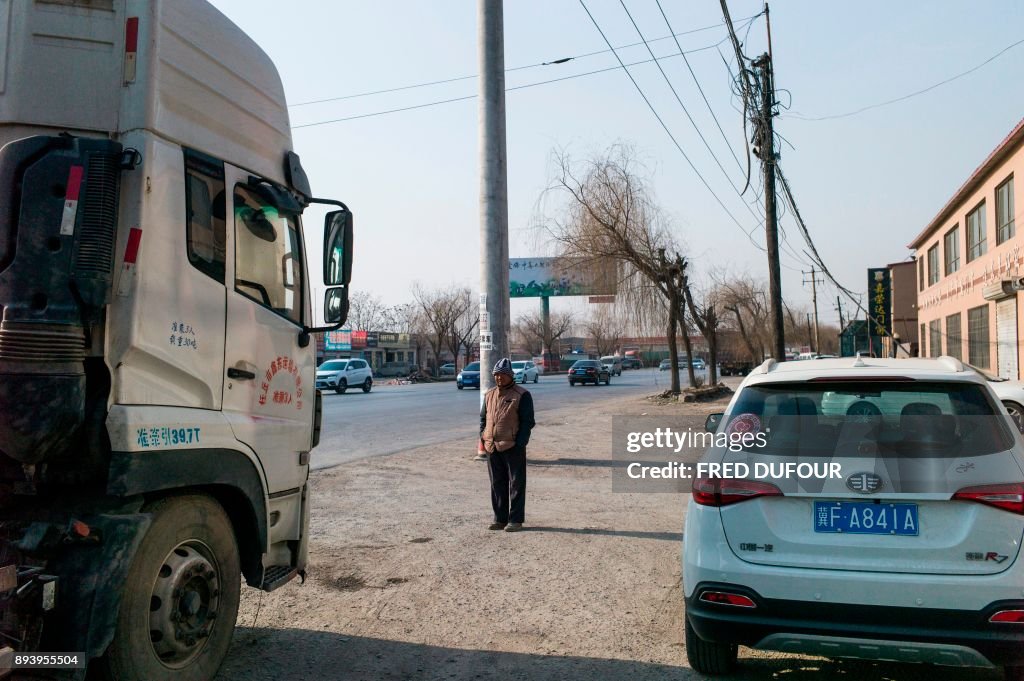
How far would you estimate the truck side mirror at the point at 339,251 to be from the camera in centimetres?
451

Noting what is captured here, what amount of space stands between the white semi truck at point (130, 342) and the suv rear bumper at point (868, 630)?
234 cm

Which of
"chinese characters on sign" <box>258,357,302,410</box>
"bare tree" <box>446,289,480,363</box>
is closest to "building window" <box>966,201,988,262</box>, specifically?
"chinese characters on sign" <box>258,357,302,410</box>

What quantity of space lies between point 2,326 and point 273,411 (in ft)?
5.01

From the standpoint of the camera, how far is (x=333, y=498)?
925 cm

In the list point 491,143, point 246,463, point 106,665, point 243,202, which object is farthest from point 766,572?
point 491,143

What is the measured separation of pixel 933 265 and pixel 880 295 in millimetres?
10916

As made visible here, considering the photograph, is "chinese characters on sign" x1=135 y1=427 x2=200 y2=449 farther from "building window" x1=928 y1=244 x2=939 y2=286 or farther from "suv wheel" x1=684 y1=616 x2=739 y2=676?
"building window" x1=928 y1=244 x2=939 y2=286

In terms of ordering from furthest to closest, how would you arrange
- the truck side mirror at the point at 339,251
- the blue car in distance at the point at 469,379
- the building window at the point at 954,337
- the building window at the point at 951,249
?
the blue car in distance at the point at 469,379 → the building window at the point at 951,249 → the building window at the point at 954,337 → the truck side mirror at the point at 339,251

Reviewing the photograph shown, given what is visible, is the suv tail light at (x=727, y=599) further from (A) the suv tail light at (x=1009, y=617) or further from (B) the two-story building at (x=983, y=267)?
(B) the two-story building at (x=983, y=267)

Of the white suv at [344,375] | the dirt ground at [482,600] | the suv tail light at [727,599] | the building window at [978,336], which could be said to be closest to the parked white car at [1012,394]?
the dirt ground at [482,600]

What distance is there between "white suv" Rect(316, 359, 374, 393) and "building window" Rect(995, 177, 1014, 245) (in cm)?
2810

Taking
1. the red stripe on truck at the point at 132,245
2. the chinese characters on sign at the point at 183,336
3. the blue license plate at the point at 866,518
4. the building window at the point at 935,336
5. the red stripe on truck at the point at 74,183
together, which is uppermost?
the building window at the point at 935,336

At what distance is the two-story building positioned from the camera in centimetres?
2244

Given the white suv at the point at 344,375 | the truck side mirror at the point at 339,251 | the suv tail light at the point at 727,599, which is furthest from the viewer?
the white suv at the point at 344,375
